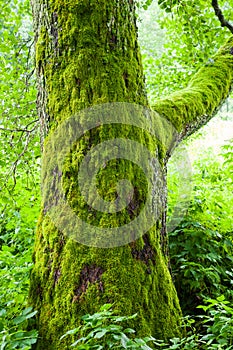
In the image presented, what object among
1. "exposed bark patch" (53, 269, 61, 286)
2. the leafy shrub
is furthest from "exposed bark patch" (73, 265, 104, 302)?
the leafy shrub

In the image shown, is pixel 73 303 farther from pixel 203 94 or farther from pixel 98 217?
pixel 203 94

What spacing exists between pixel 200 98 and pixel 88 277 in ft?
7.96

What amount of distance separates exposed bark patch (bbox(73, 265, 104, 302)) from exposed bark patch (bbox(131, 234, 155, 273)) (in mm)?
230

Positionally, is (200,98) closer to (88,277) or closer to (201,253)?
(201,253)

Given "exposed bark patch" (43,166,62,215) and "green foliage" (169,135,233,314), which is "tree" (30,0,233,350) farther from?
"green foliage" (169,135,233,314)

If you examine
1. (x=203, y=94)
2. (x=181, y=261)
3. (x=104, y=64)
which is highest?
(x=203, y=94)

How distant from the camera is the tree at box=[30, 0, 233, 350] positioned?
6.68ft

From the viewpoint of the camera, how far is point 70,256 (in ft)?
6.86

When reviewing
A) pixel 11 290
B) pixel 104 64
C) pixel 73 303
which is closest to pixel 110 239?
pixel 73 303

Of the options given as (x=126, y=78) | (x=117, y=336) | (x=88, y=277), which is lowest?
(x=117, y=336)

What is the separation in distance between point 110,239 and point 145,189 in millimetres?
411

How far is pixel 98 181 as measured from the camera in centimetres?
218

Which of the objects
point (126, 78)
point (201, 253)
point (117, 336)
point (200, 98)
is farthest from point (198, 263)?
point (117, 336)

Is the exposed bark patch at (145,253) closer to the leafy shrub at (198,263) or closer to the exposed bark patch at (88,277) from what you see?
the exposed bark patch at (88,277)
